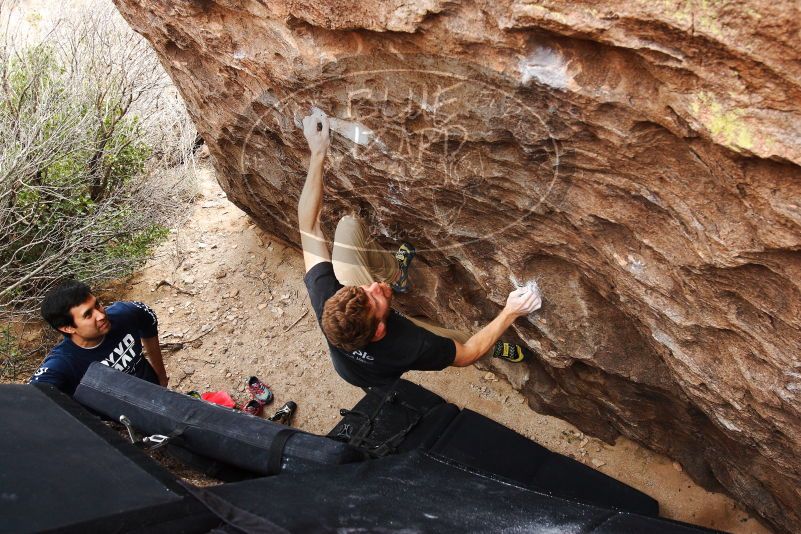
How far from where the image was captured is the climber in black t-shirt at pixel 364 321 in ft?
8.13

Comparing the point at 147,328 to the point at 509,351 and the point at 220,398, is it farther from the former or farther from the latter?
the point at 509,351

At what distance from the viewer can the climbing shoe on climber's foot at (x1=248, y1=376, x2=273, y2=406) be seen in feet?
14.1

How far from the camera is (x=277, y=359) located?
15.1 ft

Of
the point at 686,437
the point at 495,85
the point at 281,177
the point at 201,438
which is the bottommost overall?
the point at 201,438

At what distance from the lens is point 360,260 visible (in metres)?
3.44

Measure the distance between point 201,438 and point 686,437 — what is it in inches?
96.1

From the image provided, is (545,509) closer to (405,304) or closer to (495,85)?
(495,85)

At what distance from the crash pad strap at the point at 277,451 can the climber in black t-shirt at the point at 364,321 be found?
528 millimetres

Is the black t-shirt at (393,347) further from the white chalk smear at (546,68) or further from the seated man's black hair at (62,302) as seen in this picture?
the white chalk smear at (546,68)

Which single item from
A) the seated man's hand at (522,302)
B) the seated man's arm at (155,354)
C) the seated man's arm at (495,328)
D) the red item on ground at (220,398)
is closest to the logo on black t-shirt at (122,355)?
the seated man's arm at (155,354)

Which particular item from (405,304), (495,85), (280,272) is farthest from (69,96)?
(495,85)

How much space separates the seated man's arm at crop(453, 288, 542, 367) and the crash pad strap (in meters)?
0.95

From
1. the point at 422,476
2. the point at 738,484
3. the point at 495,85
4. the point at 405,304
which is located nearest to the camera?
the point at 422,476

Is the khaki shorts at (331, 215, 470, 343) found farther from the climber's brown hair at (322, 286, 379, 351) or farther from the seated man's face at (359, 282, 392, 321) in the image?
the climber's brown hair at (322, 286, 379, 351)
